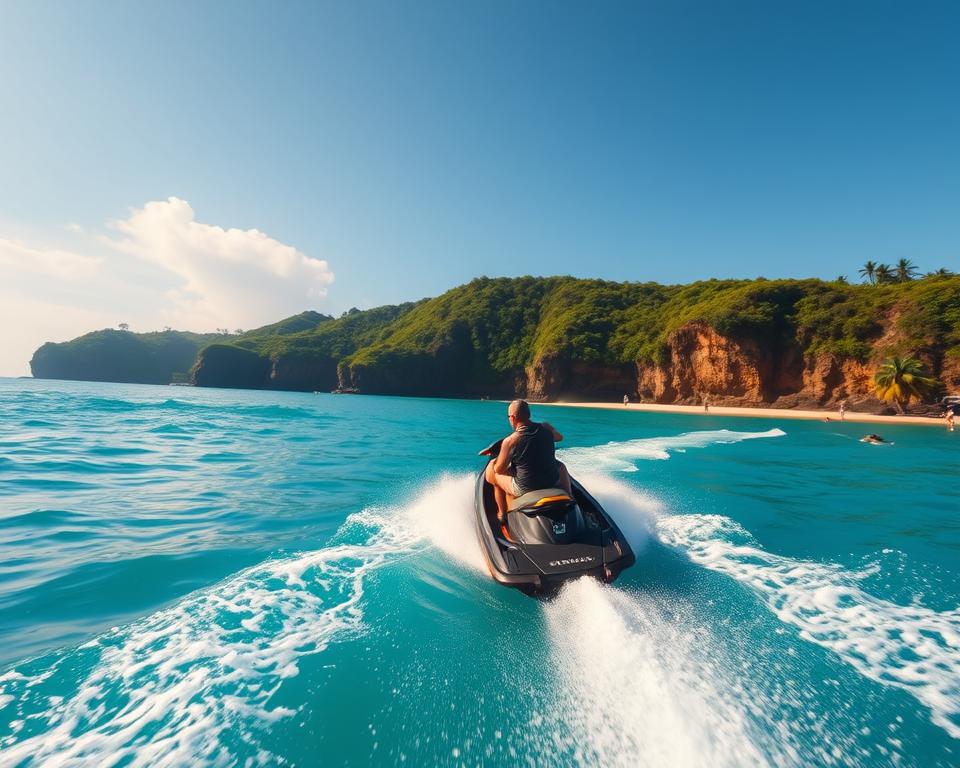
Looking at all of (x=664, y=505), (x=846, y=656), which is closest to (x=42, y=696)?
(x=846, y=656)

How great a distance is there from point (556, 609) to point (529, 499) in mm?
1139

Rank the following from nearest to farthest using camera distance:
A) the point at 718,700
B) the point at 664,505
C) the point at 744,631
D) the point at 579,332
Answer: the point at 718,700 → the point at 744,631 → the point at 664,505 → the point at 579,332

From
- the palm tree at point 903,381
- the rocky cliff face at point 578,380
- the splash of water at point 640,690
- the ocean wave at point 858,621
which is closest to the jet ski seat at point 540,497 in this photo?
the splash of water at point 640,690

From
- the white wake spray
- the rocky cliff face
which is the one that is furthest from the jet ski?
the rocky cliff face

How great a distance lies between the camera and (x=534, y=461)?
5.04m

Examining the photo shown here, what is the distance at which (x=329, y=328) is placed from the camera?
142 m

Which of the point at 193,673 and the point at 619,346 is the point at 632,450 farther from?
the point at 619,346

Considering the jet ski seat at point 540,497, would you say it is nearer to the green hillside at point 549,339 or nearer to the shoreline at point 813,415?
the shoreline at point 813,415

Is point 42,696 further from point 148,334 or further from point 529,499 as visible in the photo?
point 148,334

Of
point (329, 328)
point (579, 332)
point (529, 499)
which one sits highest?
point (329, 328)

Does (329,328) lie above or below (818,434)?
above

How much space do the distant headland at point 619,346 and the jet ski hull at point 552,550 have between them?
161 ft

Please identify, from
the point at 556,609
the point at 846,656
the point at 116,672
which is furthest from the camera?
the point at 556,609

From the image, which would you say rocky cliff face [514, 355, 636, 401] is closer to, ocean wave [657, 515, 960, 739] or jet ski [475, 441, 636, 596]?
ocean wave [657, 515, 960, 739]
